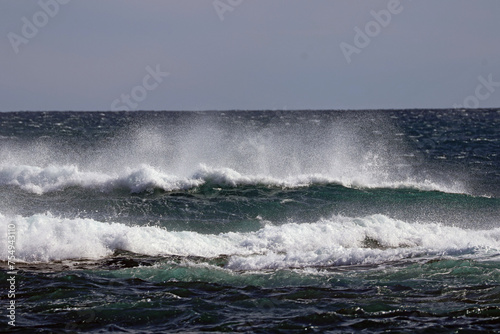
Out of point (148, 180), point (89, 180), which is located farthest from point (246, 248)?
point (89, 180)

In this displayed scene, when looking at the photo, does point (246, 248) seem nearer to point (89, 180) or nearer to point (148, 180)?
point (148, 180)

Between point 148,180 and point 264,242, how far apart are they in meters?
9.47

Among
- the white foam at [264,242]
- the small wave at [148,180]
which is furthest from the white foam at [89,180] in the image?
the white foam at [264,242]

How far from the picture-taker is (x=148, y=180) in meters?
24.8

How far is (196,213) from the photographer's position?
69.1 ft

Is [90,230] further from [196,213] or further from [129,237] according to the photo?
[196,213]

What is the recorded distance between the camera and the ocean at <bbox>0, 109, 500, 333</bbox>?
10.5 metres

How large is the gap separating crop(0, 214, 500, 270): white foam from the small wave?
24.9 ft

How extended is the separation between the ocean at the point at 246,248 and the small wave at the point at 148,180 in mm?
63

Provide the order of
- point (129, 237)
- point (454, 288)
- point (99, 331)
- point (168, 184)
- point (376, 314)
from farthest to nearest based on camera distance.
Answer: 1. point (168, 184)
2. point (129, 237)
3. point (454, 288)
4. point (376, 314)
5. point (99, 331)

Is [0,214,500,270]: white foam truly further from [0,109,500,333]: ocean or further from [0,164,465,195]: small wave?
[0,164,465,195]: small wave

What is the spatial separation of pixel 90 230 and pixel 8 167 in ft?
39.4

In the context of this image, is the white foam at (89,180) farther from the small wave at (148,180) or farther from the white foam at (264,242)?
the white foam at (264,242)

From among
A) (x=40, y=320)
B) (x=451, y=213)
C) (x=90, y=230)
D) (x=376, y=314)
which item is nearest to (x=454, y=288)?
(x=376, y=314)
